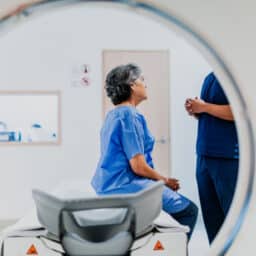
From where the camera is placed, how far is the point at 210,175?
169 centimetres

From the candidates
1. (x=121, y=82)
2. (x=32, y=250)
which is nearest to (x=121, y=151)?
(x=121, y=82)

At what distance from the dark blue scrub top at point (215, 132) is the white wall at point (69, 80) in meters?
1.31

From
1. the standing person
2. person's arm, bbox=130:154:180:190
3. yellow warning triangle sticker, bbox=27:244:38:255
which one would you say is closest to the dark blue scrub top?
the standing person

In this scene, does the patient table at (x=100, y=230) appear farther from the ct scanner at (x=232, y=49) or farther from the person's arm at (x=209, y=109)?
the person's arm at (x=209, y=109)

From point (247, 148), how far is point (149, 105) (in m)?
2.18

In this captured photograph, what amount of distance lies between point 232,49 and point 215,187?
2.91 ft

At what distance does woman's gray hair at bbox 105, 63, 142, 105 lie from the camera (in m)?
1.78

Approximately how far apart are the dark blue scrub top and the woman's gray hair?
35 cm

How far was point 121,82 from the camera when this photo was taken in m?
1.80

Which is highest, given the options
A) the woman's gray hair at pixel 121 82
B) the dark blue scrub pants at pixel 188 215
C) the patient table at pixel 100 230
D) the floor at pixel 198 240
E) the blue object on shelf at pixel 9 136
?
the woman's gray hair at pixel 121 82

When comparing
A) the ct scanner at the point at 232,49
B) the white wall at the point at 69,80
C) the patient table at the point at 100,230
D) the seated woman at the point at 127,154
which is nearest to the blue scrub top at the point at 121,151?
the seated woman at the point at 127,154

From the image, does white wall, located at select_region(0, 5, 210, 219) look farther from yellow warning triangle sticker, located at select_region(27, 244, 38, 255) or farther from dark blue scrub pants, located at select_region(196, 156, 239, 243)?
yellow warning triangle sticker, located at select_region(27, 244, 38, 255)

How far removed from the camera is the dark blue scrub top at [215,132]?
1.54 metres

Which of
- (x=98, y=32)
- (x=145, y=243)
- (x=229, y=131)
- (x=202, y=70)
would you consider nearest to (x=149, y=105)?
(x=202, y=70)
